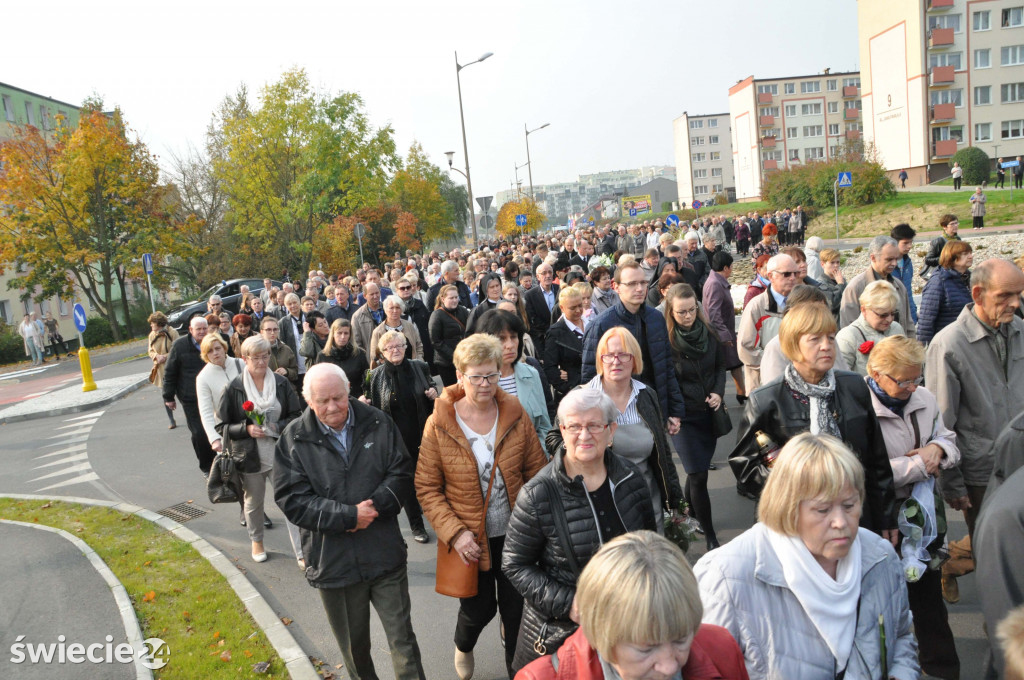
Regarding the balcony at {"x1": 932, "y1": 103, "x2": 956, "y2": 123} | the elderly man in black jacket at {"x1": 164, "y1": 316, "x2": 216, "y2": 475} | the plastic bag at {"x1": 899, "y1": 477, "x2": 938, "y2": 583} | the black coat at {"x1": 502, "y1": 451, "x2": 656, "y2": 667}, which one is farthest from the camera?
the balcony at {"x1": 932, "y1": 103, "x2": 956, "y2": 123}

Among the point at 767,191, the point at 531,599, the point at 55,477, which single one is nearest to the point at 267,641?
the point at 531,599

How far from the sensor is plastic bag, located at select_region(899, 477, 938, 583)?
374 centimetres

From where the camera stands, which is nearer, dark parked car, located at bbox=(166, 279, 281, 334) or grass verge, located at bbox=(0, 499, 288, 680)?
grass verge, located at bbox=(0, 499, 288, 680)

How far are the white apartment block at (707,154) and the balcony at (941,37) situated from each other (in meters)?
60.9

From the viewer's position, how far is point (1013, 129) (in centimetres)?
5975

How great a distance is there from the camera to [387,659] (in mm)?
5031

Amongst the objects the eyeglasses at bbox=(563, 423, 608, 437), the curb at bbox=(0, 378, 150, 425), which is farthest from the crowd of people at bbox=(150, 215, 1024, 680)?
the curb at bbox=(0, 378, 150, 425)

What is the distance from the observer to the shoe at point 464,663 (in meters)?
4.47

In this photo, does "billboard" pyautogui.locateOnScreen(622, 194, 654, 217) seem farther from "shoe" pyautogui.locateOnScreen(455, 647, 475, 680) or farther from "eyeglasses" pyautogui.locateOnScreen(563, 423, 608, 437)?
"eyeglasses" pyautogui.locateOnScreen(563, 423, 608, 437)

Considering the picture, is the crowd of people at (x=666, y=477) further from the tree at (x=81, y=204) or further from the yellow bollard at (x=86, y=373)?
the tree at (x=81, y=204)

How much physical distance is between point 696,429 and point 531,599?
2.90 m

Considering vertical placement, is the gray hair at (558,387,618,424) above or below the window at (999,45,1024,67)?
below

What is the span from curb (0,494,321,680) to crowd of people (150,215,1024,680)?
470mm

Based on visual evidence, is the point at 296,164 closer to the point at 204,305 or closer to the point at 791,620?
the point at 204,305
